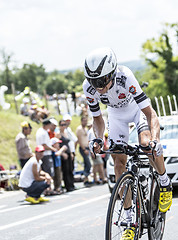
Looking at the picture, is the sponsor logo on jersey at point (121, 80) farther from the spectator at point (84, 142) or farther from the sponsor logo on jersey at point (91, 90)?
the spectator at point (84, 142)

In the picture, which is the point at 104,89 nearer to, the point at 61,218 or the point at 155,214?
the point at 155,214

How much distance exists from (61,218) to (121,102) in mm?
3641

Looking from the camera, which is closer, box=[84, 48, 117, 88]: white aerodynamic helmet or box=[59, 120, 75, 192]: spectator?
box=[84, 48, 117, 88]: white aerodynamic helmet

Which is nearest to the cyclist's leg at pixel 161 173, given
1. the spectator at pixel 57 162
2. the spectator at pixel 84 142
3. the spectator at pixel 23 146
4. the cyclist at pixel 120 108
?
the cyclist at pixel 120 108

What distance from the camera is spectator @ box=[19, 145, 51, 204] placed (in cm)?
1123

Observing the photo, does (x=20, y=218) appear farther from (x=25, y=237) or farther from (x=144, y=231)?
(x=144, y=231)

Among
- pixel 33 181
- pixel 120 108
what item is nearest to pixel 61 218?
pixel 33 181

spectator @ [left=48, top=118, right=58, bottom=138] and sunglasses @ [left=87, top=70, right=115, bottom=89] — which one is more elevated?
sunglasses @ [left=87, top=70, right=115, bottom=89]

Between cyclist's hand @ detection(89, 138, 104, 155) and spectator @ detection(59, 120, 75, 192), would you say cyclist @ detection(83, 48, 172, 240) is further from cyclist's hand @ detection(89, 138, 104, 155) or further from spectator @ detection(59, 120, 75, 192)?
spectator @ detection(59, 120, 75, 192)

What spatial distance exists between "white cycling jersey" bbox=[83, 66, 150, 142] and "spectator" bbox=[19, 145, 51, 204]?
5.79 meters

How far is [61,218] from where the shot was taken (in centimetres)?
855

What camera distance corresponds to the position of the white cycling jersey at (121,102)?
5.24 meters

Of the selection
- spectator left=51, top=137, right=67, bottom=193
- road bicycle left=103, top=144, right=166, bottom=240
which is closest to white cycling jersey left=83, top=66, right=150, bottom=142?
road bicycle left=103, top=144, right=166, bottom=240

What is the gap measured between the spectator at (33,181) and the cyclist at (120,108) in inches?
228
